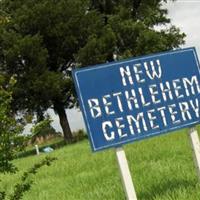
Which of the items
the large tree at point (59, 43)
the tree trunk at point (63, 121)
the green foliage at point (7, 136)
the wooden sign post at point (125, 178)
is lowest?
the wooden sign post at point (125, 178)

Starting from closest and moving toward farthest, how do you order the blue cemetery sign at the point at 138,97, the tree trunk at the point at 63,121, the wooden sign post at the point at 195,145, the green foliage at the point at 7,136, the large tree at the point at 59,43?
the green foliage at the point at 7,136
the blue cemetery sign at the point at 138,97
the wooden sign post at the point at 195,145
the large tree at the point at 59,43
the tree trunk at the point at 63,121

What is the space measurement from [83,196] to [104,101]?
11.4 ft

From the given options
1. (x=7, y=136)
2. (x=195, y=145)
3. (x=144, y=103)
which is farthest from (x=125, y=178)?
(x=7, y=136)

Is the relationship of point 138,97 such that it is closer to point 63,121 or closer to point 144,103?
point 144,103

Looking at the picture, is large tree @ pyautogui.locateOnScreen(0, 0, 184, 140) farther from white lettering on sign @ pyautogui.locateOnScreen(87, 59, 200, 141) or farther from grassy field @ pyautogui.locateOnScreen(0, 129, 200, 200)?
white lettering on sign @ pyautogui.locateOnScreen(87, 59, 200, 141)

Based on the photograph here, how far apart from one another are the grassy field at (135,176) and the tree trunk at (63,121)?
63.9 ft

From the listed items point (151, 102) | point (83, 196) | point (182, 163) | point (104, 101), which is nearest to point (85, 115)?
point (104, 101)

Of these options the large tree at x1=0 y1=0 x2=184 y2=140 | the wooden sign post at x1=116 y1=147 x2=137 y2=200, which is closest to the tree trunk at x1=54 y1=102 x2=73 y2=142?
the large tree at x1=0 y1=0 x2=184 y2=140

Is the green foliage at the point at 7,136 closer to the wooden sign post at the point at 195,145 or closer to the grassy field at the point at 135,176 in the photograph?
the grassy field at the point at 135,176

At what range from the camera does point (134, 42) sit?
40.4 m

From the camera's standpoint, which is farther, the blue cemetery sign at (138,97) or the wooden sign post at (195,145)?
the wooden sign post at (195,145)

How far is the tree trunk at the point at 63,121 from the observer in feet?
129

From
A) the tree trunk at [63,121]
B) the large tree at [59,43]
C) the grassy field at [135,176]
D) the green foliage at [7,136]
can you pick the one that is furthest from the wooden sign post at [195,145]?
the tree trunk at [63,121]

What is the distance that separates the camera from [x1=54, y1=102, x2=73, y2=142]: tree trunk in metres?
39.3
